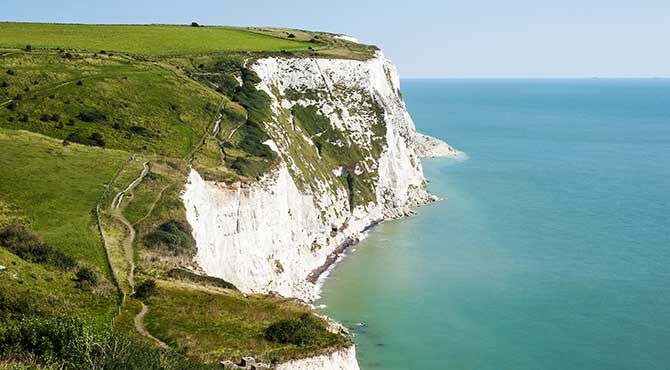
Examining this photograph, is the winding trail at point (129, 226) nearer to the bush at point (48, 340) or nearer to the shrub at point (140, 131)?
the bush at point (48, 340)

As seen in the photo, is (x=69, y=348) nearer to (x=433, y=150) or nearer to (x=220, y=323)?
(x=220, y=323)

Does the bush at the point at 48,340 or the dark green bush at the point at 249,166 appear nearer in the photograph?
the bush at the point at 48,340

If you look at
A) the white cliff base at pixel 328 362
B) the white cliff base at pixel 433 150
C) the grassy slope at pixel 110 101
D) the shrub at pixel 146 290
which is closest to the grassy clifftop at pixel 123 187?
the shrub at pixel 146 290

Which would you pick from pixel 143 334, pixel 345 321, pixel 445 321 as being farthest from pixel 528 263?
pixel 143 334

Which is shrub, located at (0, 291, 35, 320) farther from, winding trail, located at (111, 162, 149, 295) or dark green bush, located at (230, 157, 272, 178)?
dark green bush, located at (230, 157, 272, 178)

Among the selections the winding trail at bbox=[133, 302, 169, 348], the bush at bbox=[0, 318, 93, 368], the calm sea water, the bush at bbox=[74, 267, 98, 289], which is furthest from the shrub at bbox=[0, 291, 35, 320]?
the calm sea water

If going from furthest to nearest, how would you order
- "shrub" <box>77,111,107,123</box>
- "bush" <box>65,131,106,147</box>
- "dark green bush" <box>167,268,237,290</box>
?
"shrub" <box>77,111,107,123</box>
"bush" <box>65,131,106,147</box>
"dark green bush" <box>167,268,237,290</box>

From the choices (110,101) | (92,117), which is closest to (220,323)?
(92,117)
